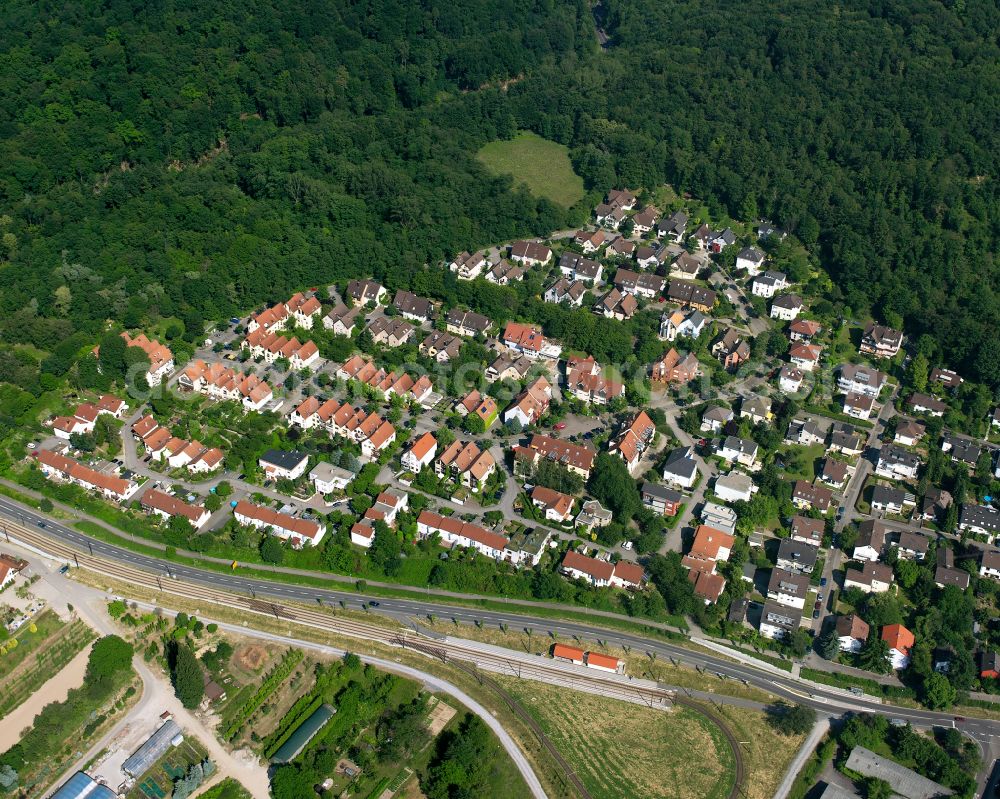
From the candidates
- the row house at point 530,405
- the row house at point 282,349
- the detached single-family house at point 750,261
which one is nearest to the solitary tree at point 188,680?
the row house at point 530,405

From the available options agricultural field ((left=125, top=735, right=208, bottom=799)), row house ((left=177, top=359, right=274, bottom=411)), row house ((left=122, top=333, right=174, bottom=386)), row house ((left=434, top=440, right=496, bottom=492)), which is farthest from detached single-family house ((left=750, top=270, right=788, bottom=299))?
agricultural field ((left=125, top=735, right=208, bottom=799))

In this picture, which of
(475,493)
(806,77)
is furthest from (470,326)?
(806,77)

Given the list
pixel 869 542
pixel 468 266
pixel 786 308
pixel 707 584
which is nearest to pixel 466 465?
pixel 707 584

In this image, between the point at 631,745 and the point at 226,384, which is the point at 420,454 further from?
the point at 631,745

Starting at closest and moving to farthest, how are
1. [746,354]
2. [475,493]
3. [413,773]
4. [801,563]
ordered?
[413,773] < [801,563] < [475,493] < [746,354]

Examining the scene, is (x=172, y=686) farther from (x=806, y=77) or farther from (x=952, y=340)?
(x=806, y=77)

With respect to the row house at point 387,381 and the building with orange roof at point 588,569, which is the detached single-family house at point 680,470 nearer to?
the building with orange roof at point 588,569
